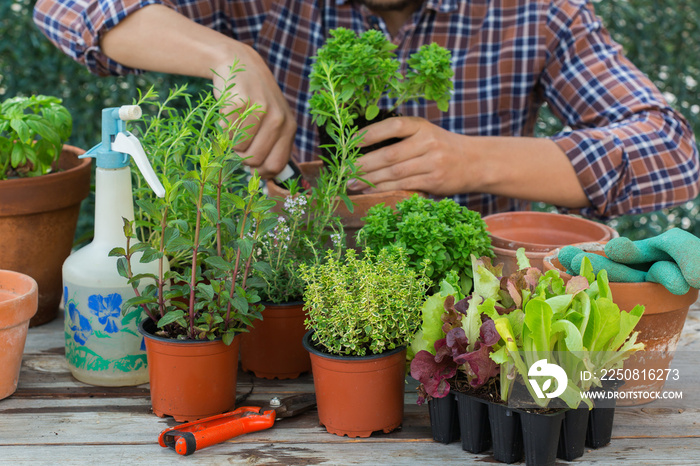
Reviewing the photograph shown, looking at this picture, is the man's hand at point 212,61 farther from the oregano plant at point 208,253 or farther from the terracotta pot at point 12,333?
the terracotta pot at point 12,333

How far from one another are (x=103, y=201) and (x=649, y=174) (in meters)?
1.32

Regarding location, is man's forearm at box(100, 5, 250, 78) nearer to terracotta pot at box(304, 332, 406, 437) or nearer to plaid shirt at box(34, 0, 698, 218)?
plaid shirt at box(34, 0, 698, 218)

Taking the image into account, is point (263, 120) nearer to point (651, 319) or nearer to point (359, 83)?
point (359, 83)

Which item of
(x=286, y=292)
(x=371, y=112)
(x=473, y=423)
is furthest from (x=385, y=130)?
(x=473, y=423)

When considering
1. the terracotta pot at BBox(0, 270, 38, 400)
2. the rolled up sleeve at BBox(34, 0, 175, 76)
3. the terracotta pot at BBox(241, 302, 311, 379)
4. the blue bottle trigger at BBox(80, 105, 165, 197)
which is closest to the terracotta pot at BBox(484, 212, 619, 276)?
the terracotta pot at BBox(241, 302, 311, 379)

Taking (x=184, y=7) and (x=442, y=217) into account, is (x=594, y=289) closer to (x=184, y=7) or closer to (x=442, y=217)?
(x=442, y=217)

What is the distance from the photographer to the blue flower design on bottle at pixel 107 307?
0.97 m

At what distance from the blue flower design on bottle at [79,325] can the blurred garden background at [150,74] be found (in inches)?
71.7

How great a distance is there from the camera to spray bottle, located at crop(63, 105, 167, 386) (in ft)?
3.14

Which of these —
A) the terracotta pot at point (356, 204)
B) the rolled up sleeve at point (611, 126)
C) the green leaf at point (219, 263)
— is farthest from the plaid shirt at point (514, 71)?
the green leaf at point (219, 263)

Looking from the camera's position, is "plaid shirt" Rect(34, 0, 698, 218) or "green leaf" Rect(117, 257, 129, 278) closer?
"green leaf" Rect(117, 257, 129, 278)

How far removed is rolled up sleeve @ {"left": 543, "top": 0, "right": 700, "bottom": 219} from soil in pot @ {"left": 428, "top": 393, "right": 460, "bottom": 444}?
37.3 inches

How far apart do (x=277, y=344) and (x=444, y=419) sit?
0.30 meters

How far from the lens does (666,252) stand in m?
0.87
